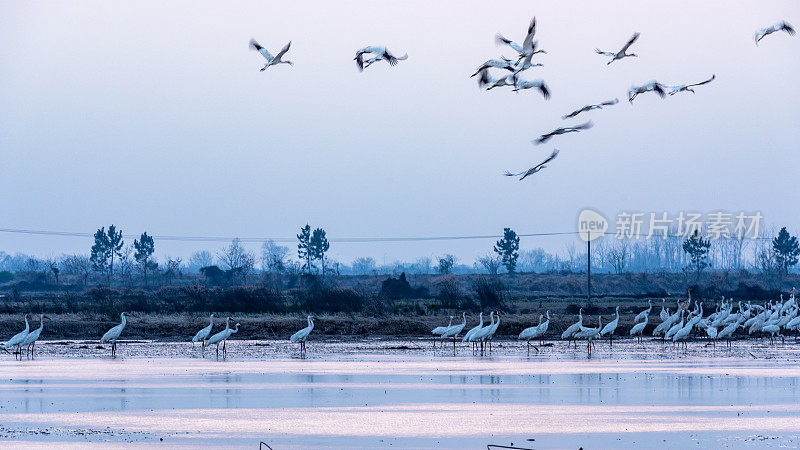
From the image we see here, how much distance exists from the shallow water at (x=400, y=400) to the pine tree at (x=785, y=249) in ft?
322

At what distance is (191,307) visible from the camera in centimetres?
5322

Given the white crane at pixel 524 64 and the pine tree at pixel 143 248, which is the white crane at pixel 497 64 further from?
the pine tree at pixel 143 248

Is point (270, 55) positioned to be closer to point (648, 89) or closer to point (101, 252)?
point (648, 89)

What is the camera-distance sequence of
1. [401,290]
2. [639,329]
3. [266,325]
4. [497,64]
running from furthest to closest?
[401,290] → [266,325] → [639,329] → [497,64]

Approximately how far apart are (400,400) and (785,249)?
113 metres

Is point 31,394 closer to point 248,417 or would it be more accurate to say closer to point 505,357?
point 248,417

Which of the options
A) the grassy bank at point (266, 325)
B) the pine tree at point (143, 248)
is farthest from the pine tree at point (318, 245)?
the grassy bank at point (266, 325)

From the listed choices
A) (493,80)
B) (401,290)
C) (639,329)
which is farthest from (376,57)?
(401,290)

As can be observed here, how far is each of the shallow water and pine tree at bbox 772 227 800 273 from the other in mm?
98024

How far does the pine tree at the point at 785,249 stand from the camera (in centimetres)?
12544

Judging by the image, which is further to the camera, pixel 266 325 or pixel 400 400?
pixel 266 325

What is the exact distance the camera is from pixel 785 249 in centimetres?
12544

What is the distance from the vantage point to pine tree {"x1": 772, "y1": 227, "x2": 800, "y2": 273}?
125438 millimetres

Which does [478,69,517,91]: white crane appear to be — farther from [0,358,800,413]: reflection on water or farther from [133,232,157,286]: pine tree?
[133,232,157,286]: pine tree
